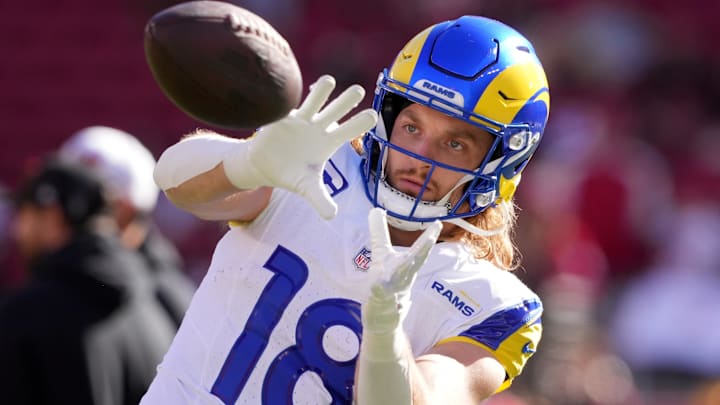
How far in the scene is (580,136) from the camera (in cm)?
795

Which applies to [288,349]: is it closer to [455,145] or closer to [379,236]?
[379,236]

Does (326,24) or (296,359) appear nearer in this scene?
(296,359)

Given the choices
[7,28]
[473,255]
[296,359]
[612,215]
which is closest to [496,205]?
[473,255]

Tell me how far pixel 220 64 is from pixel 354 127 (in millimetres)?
265

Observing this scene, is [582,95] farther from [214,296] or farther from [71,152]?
[214,296]

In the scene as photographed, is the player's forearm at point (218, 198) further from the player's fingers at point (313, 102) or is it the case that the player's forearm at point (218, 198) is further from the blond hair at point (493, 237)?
the blond hair at point (493, 237)

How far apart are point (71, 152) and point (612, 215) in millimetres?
3877

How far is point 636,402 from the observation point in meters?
6.16

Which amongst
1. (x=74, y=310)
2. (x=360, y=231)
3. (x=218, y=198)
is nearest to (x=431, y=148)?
(x=360, y=231)

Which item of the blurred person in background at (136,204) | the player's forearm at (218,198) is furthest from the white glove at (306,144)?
the blurred person in background at (136,204)

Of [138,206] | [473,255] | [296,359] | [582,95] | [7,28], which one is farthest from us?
[7,28]

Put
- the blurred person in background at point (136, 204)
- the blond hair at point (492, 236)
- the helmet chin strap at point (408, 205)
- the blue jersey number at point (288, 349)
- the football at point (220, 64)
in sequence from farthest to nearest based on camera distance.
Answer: the blurred person in background at point (136, 204) < the blond hair at point (492, 236) < the helmet chin strap at point (408, 205) < the blue jersey number at point (288, 349) < the football at point (220, 64)

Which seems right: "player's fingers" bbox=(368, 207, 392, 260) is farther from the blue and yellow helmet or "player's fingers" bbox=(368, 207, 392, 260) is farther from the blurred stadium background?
the blurred stadium background

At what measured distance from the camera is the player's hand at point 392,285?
2143 mm
